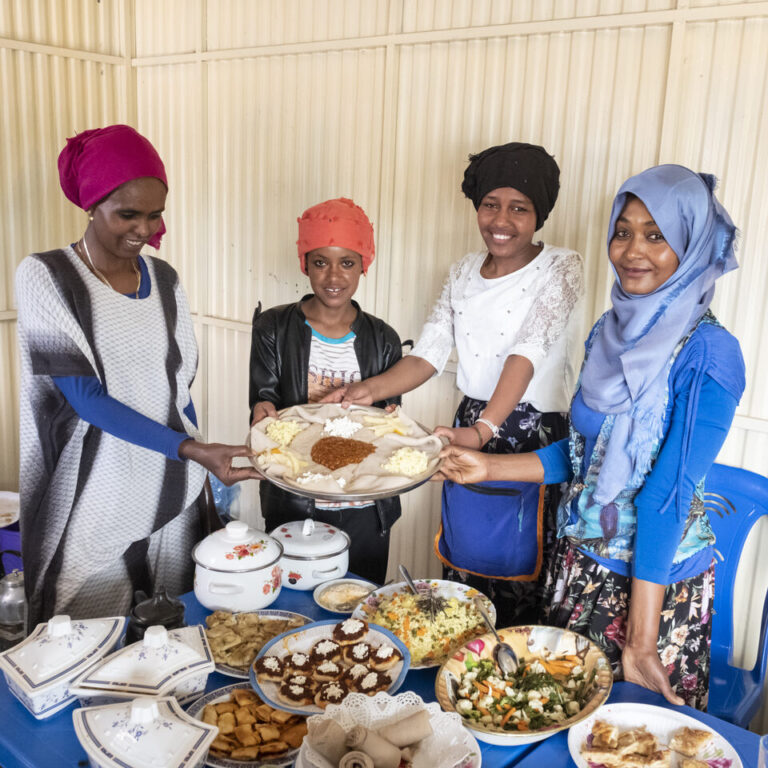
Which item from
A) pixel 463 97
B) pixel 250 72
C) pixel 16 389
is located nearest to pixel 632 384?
pixel 463 97

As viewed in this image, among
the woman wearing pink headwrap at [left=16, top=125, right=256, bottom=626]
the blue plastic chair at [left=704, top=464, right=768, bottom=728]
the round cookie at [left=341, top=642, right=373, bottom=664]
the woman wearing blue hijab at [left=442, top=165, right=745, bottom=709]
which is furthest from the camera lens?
the blue plastic chair at [left=704, top=464, right=768, bottom=728]

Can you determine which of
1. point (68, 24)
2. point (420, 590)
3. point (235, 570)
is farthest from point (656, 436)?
point (68, 24)

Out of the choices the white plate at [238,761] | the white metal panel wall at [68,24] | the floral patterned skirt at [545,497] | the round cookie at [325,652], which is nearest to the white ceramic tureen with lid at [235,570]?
the round cookie at [325,652]

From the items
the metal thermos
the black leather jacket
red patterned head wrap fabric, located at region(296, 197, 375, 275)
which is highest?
red patterned head wrap fabric, located at region(296, 197, 375, 275)

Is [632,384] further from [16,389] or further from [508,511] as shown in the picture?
[16,389]

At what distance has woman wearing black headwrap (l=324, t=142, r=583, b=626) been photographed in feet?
7.19

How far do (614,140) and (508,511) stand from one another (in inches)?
52.5

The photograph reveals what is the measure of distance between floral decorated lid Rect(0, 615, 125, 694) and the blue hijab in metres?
1.09

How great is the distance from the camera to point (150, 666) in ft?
4.44

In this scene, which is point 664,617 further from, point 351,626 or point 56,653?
point 56,653

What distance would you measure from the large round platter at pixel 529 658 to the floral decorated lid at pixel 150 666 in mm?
450

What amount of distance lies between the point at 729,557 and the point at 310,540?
1.23 meters

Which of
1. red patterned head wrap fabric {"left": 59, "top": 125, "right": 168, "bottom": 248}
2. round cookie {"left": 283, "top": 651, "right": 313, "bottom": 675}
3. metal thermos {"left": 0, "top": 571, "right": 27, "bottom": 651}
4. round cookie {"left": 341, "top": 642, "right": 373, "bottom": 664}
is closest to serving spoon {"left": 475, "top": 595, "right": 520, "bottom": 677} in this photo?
round cookie {"left": 341, "top": 642, "right": 373, "bottom": 664}

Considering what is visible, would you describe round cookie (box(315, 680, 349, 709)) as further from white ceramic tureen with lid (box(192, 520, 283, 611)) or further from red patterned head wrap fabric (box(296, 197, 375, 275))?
red patterned head wrap fabric (box(296, 197, 375, 275))
